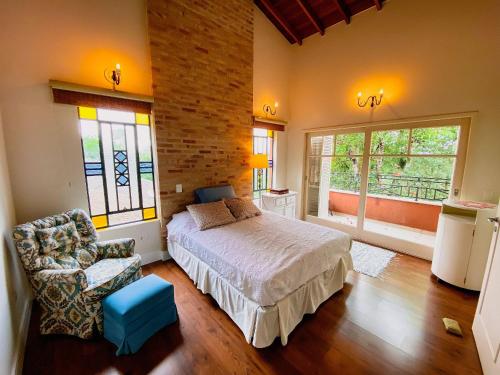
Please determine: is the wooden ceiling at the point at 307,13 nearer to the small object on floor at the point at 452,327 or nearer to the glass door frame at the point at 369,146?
the glass door frame at the point at 369,146

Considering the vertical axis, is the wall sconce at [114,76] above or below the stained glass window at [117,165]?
above

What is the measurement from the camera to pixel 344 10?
134 inches

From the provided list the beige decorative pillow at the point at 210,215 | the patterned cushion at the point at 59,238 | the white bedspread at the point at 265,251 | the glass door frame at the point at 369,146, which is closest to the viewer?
the white bedspread at the point at 265,251

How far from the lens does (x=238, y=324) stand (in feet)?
5.94

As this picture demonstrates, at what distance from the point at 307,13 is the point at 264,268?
4.06 meters

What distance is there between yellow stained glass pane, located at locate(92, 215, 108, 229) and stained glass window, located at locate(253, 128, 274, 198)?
2.55 meters

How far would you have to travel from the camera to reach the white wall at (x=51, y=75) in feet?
6.63

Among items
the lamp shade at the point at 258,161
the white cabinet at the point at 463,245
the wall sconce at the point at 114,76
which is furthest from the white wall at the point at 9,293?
the white cabinet at the point at 463,245

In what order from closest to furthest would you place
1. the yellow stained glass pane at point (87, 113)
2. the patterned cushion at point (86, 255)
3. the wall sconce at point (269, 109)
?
the patterned cushion at point (86, 255) → the yellow stained glass pane at point (87, 113) → the wall sconce at point (269, 109)

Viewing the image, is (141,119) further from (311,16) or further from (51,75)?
(311,16)

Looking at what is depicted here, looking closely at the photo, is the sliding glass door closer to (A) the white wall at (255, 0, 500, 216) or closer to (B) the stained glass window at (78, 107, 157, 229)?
(A) the white wall at (255, 0, 500, 216)

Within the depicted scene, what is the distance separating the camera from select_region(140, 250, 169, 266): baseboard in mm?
2914

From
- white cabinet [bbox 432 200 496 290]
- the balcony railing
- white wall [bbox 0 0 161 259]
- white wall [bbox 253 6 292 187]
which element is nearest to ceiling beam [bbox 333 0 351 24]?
white wall [bbox 253 6 292 187]

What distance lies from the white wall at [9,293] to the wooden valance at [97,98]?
1.95 ft
